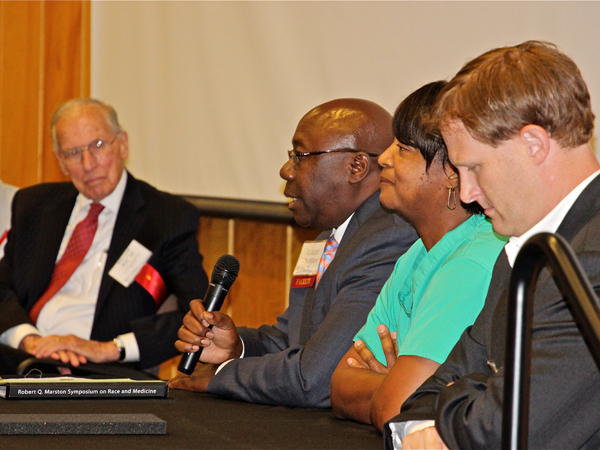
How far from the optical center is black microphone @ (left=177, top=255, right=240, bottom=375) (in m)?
2.09

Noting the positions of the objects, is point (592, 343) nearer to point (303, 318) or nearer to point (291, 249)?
point (303, 318)

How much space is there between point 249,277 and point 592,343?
315 centimetres

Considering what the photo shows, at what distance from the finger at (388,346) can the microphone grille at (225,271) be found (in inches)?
18.0

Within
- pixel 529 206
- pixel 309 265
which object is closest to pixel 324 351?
pixel 309 265

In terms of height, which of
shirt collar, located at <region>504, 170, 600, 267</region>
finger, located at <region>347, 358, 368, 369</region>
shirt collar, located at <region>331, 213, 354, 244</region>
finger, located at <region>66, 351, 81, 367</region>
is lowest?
finger, located at <region>66, 351, 81, 367</region>

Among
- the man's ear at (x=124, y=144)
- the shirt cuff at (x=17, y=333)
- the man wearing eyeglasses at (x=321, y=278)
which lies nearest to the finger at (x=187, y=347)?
the man wearing eyeglasses at (x=321, y=278)

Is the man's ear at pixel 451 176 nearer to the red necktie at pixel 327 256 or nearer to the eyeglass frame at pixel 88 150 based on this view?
the red necktie at pixel 327 256

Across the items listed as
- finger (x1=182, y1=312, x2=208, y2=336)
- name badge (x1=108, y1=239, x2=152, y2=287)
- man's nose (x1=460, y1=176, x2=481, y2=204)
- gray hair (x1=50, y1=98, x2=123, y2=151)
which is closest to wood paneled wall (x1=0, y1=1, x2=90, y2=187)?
gray hair (x1=50, y1=98, x2=123, y2=151)

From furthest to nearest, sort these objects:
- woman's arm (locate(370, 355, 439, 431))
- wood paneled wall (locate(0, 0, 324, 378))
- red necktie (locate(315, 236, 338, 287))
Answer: wood paneled wall (locate(0, 0, 324, 378))
red necktie (locate(315, 236, 338, 287))
woman's arm (locate(370, 355, 439, 431))

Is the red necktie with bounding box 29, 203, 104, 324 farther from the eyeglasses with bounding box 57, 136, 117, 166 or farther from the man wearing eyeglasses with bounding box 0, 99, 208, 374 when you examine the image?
the eyeglasses with bounding box 57, 136, 117, 166

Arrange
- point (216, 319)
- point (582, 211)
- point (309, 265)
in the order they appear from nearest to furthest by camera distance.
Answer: point (582, 211) → point (216, 319) → point (309, 265)

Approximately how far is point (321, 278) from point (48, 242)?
1.73m

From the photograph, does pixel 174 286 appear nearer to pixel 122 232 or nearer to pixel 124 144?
pixel 122 232

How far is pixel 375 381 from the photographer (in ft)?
6.00
